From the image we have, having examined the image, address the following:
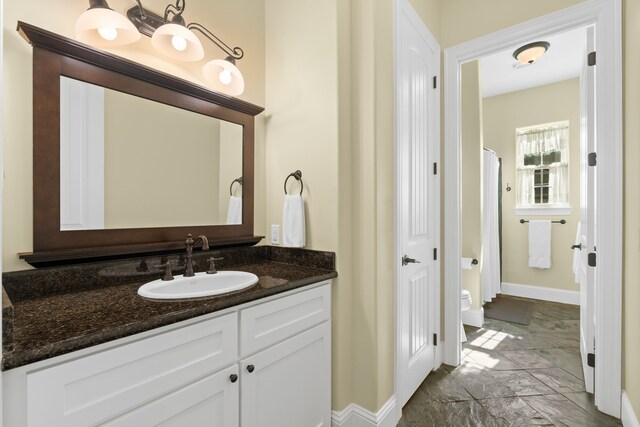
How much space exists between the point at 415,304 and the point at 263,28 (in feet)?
6.65

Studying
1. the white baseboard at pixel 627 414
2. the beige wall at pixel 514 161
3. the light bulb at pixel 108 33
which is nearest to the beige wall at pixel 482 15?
the light bulb at pixel 108 33

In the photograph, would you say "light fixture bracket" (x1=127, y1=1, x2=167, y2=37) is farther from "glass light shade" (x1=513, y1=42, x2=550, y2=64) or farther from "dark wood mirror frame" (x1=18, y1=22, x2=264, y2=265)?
"glass light shade" (x1=513, y1=42, x2=550, y2=64)

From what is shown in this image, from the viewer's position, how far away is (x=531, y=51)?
9.57 feet

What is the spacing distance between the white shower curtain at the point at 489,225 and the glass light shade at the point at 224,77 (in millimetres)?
3105

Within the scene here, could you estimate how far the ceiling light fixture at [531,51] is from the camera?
2883mm

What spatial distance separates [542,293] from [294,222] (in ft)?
13.2

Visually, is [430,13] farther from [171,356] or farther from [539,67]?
[171,356]

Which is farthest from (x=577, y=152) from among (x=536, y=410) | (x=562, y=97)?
(x=536, y=410)

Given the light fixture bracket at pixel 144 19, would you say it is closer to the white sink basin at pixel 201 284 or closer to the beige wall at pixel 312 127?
the beige wall at pixel 312 127

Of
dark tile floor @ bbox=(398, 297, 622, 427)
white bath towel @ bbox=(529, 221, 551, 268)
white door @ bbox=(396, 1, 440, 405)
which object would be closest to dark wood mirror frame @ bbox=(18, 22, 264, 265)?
white door @ bbox=(396, 1, 440, 405)

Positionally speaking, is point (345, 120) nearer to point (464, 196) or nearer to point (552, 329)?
point (464, 196)

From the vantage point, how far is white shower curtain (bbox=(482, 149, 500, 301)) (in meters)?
3.72

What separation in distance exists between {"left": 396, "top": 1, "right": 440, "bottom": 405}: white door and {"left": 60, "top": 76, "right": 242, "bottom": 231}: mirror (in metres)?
0.99

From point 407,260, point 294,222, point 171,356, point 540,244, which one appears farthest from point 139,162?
point 540,244
